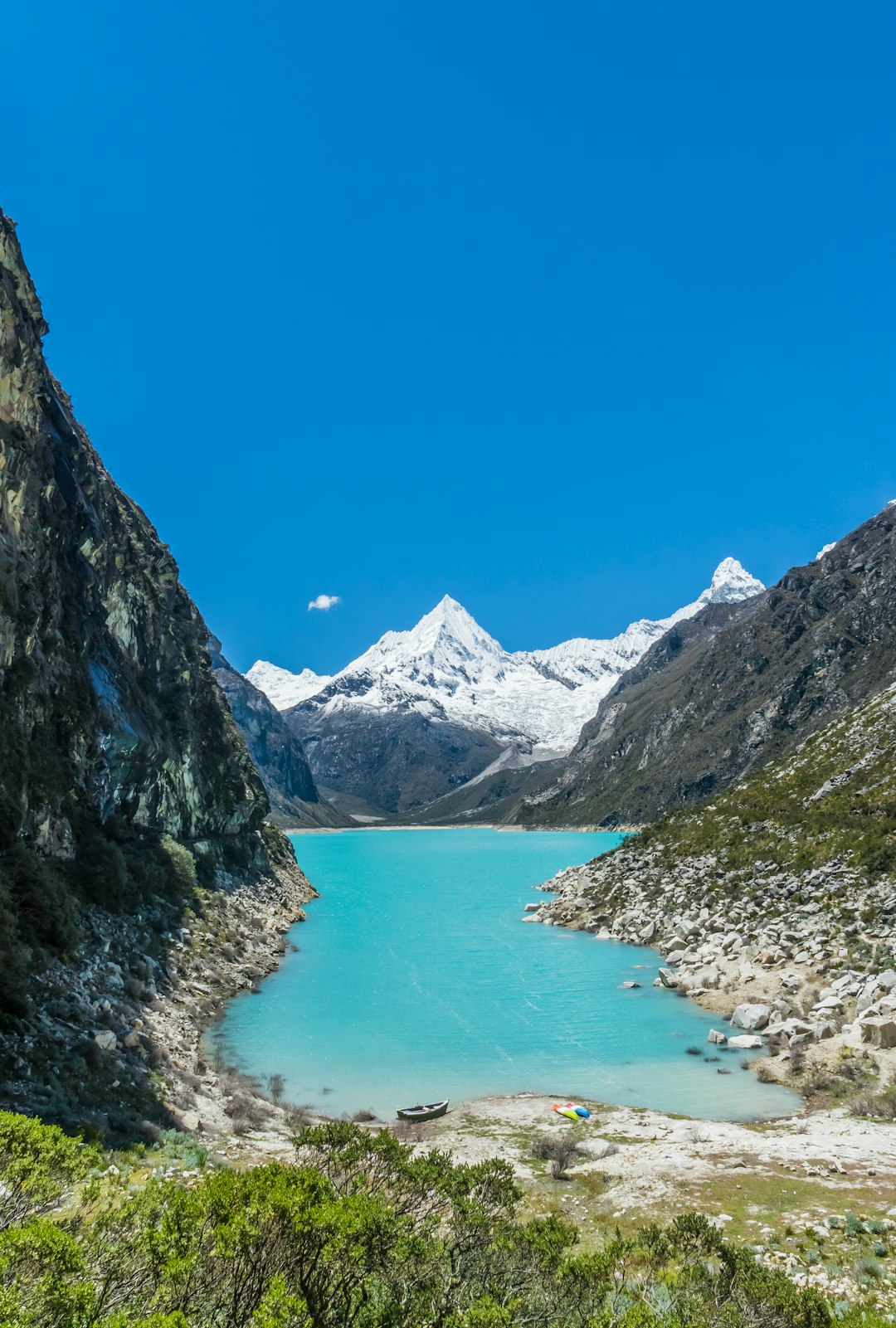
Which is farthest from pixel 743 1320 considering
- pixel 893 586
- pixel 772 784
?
pixel 893 586

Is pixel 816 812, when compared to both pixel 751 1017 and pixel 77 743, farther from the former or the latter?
pixel 77 743

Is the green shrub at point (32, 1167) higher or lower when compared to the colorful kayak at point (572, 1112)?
higher

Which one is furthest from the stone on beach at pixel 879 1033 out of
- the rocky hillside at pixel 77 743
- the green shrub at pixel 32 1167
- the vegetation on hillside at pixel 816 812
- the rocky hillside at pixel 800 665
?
the rocky hillside at pixel 800 665

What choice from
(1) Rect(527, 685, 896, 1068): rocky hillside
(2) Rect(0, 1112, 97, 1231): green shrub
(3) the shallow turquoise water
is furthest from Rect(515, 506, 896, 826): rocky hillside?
(2) Rect(0, 1112, 97, 1231): green shrub

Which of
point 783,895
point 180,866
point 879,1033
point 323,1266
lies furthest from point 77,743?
point 783,895

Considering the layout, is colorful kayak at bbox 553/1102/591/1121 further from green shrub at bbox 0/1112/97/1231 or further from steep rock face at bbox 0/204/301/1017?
green shrub at bbox 0/1112/97/1231

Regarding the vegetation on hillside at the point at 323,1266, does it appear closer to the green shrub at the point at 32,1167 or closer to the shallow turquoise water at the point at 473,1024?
the green shrub at the point at 32,1167

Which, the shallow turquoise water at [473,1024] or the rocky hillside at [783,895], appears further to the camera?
the rocky hillside at [783,895]
